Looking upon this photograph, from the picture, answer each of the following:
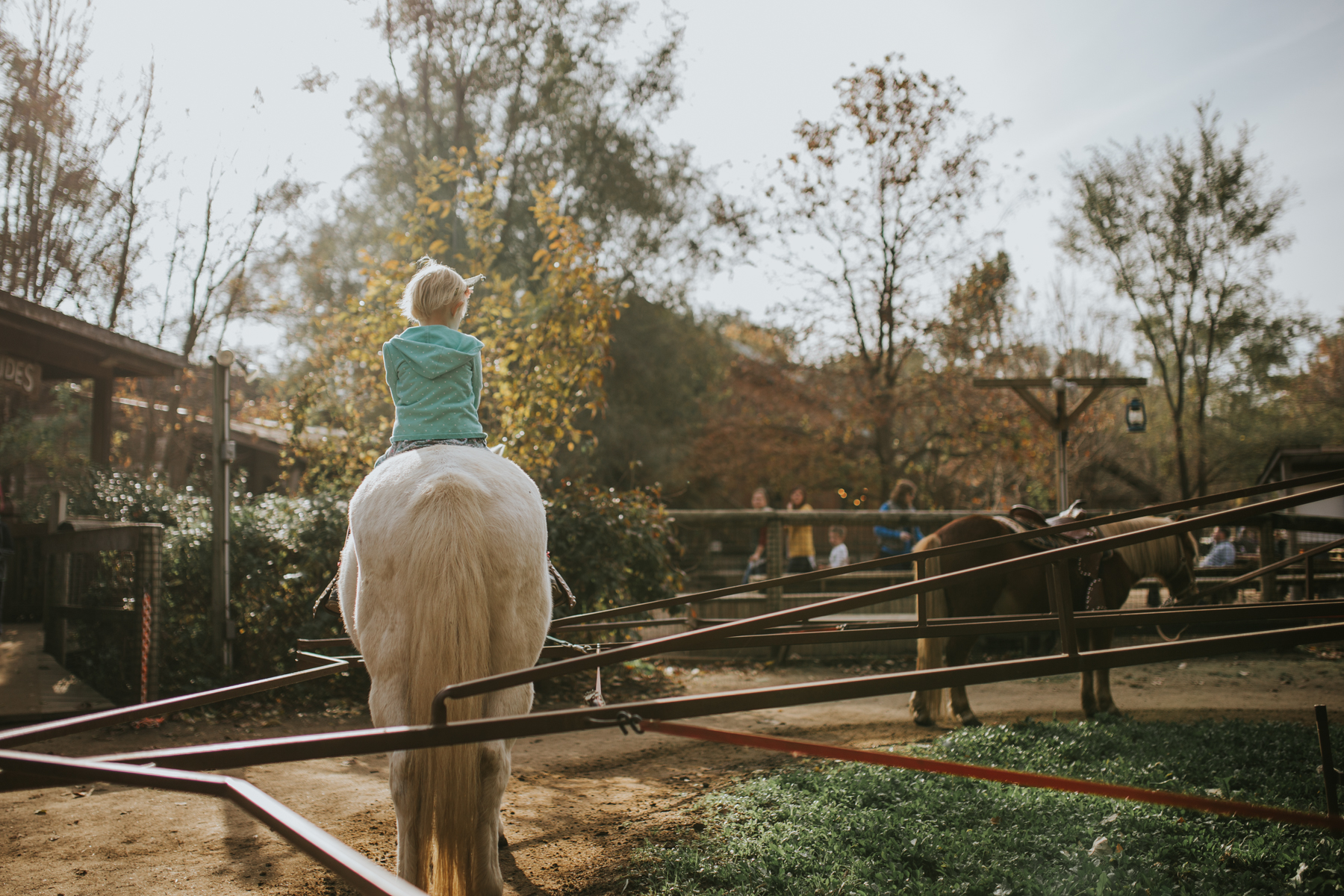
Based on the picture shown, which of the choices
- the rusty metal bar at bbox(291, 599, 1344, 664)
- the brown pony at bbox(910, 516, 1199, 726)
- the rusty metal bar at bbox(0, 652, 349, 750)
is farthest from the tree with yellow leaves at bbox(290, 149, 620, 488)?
the rusty metal bar at bbox(0, 652, 349, 750)

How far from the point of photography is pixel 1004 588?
5.64 m

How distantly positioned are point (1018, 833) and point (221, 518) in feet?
19.1

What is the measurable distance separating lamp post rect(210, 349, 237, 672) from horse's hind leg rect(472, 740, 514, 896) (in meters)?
4.56

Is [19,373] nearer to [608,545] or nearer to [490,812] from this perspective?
[608,545]

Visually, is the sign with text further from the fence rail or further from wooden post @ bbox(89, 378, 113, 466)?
the fence rail

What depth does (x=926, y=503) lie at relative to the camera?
1539 centimetres

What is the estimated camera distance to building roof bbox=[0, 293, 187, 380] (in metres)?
6.82

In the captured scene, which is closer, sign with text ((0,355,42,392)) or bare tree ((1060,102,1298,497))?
sign with text ((0,355,42,392))

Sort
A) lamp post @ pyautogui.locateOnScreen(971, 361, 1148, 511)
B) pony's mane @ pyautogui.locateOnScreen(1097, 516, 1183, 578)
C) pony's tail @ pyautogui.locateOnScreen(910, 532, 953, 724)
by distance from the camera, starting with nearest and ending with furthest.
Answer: pony's tail @ pyautogui.locateOnScreen(910, 532, 953, 724) < pony's mane @ pyautogui.locateOnScreen(1097, 516, 1183, 578) < lamp post @ pyautogui.locateOnScreen(971, 361, 1148, 511)

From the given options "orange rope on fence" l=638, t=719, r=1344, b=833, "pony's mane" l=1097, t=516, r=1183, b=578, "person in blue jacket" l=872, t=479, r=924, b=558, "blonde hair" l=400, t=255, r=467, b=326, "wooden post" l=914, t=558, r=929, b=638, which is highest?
"blonde hair" l=400, t=255, r=467, b=326

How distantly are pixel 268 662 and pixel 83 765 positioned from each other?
5.24m

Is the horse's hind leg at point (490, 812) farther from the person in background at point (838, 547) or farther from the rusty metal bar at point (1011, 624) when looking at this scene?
the person in background at point (838, 547)

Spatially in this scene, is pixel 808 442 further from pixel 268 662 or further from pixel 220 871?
pixel 220 871

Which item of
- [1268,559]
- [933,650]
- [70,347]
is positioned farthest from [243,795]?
[1268,559]
